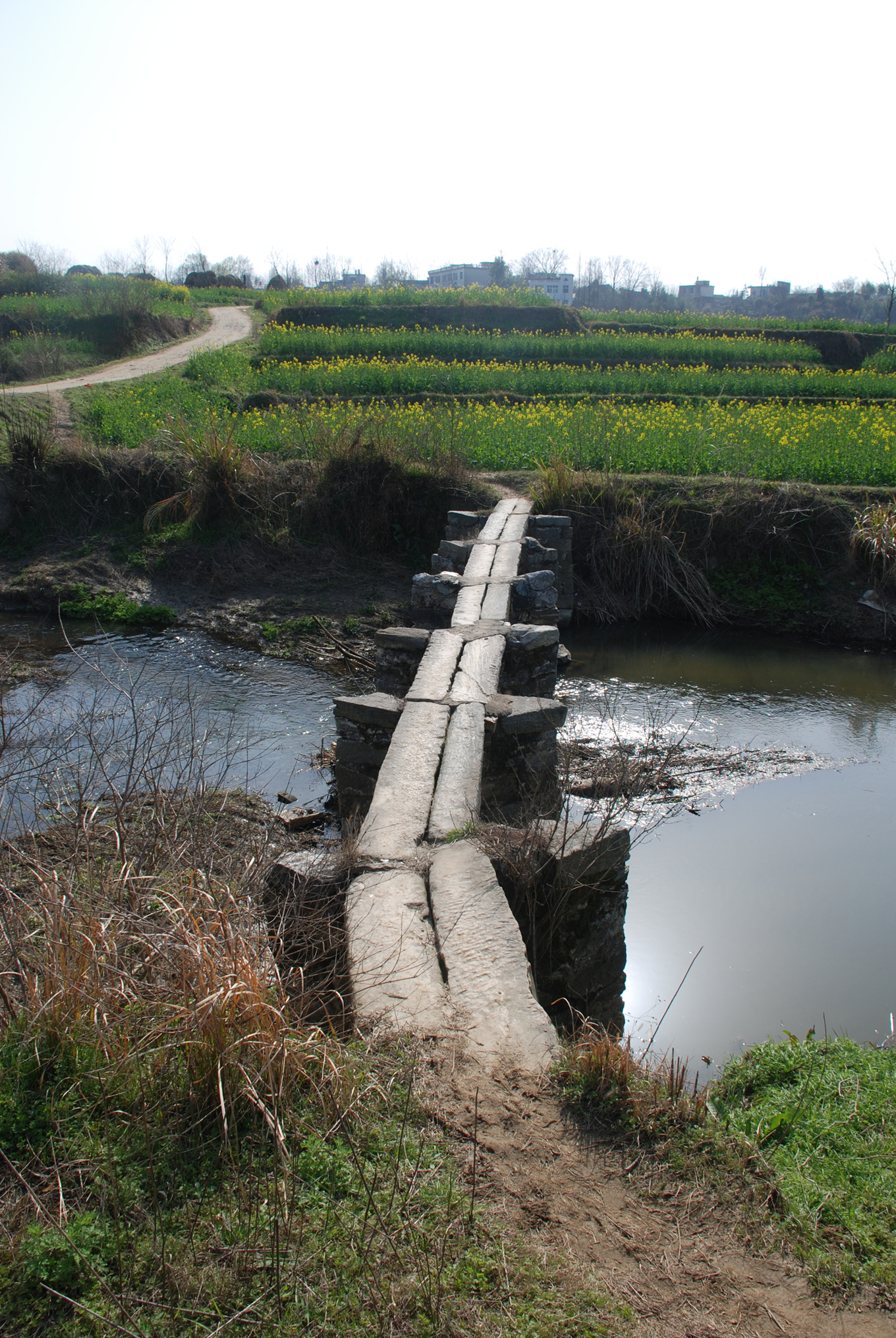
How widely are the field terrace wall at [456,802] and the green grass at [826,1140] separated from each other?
0.81 metres

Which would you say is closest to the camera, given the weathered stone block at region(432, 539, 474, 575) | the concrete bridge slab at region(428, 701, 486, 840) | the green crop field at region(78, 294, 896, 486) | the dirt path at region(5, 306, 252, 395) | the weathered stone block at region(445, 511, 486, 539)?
the concrete bridge slab at region(428, 701, 486, 840)

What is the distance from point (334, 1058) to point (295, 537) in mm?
9866

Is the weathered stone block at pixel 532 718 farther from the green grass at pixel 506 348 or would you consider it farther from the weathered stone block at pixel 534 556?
the green grass at pixel 506 348

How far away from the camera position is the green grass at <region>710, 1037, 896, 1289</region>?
209 centimetres

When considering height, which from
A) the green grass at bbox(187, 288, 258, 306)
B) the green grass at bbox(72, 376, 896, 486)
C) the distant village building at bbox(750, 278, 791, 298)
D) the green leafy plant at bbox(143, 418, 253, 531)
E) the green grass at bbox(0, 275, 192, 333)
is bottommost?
the green leafy plant at bbox(143, 418, 253, 531)

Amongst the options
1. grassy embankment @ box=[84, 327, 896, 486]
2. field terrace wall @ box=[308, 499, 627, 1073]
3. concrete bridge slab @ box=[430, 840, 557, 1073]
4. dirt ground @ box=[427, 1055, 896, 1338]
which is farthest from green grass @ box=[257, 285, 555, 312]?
dirt ground @ box=[427, 1055, 896, 1338]

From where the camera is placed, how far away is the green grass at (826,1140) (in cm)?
209

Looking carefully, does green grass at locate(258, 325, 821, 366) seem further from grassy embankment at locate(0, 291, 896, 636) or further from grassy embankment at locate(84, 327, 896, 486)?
grassy embankment at locate(0, 291, 896, 636)

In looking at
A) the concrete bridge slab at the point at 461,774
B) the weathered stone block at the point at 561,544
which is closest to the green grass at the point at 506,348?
the weathered stone block at the point at 561,544

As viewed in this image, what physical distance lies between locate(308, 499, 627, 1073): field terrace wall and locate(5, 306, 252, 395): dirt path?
1189 centimetres

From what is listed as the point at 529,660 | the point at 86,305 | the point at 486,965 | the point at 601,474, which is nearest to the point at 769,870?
the point at 529,660

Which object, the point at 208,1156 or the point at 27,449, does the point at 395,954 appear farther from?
the point at 27,449

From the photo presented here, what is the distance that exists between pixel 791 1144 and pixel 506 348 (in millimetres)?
21853

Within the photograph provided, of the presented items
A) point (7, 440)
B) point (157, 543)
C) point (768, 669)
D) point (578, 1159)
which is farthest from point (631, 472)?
point (578, 1159)
